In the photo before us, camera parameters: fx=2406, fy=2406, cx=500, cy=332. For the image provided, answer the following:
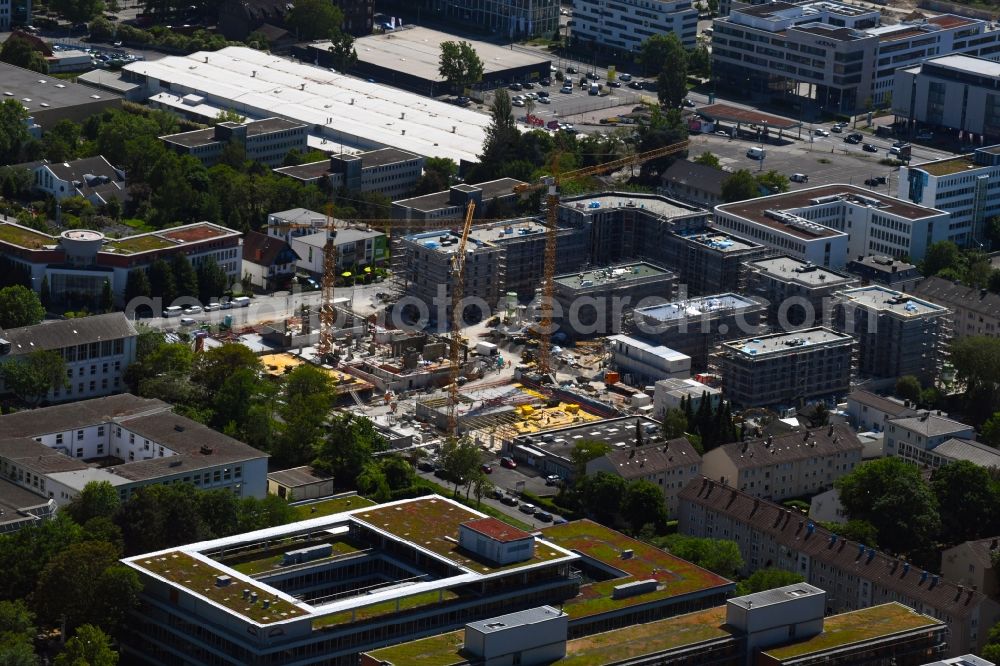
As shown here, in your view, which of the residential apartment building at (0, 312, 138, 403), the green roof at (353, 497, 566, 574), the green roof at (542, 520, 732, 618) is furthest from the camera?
the residential apartment building at (0, 312, 138, 403)

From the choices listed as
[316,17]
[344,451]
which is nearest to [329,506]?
[344,451]

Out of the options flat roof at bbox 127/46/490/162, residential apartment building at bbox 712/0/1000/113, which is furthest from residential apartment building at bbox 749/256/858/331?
residential apartment building at bbox 712/0/1000/113

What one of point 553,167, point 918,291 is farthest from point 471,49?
point 918,291

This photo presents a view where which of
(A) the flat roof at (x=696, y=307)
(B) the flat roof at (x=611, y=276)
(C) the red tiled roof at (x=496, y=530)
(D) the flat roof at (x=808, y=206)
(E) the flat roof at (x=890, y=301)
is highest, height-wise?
(C) the red tiled roof at (x=496, y=530)

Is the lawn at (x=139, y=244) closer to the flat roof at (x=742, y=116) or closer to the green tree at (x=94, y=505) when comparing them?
the green tree at (x=94, y=505)

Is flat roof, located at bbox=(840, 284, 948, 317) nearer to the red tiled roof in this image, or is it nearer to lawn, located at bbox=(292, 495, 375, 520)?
lawn, located at bbox=(292, 495, 375, 520)

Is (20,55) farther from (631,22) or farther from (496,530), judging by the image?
(496,530)

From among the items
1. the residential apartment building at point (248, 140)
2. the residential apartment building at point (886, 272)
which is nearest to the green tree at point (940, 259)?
the residential apartment building at point (886, 272)
